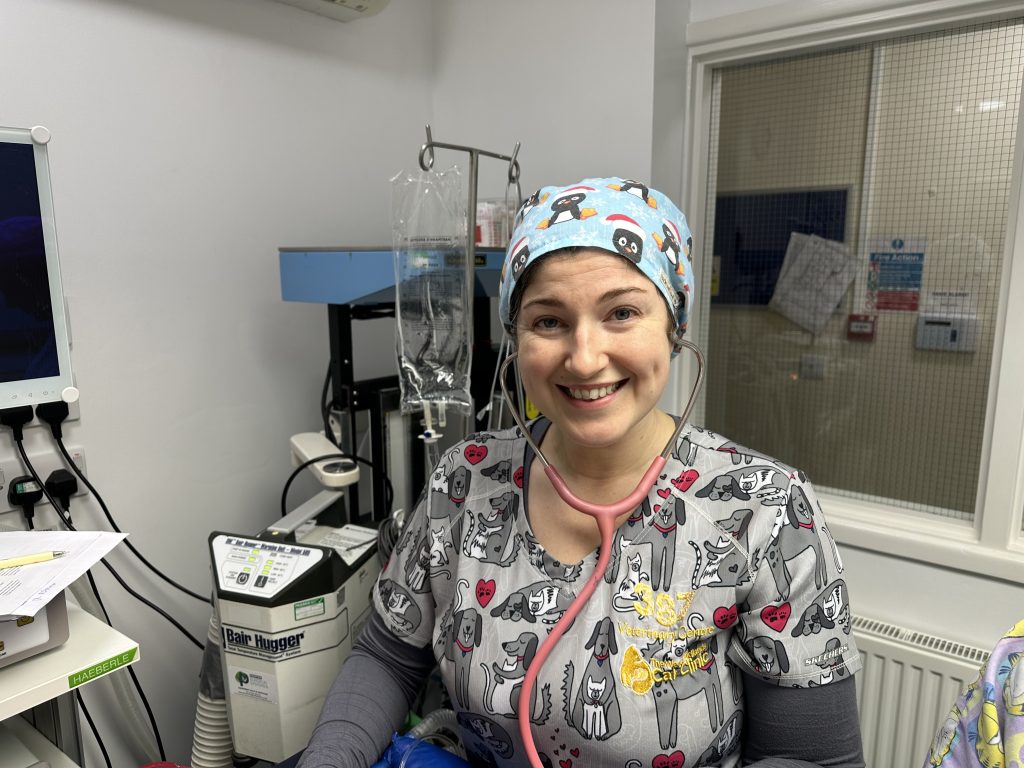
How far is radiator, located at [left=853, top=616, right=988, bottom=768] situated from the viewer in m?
1.47

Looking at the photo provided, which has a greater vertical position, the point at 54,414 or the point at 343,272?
the point at 343,272

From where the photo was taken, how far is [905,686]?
59.9 inches

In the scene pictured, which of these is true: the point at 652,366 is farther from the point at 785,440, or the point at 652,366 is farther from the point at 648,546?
the point at 785,440

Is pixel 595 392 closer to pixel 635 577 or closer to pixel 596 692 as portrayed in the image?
pixel 635 577

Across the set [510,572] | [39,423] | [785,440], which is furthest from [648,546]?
[39,423]

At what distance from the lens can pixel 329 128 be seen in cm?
192

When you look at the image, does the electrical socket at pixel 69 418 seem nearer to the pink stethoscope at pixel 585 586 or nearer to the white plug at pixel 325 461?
the white plug at pixel 325 461

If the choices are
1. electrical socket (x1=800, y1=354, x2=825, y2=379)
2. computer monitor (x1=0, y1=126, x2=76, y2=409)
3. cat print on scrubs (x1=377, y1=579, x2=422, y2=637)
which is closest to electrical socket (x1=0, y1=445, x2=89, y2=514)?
computer monitor (x1=0, y1=126, x2=76, y2=409)

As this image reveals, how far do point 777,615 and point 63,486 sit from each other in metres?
1.36

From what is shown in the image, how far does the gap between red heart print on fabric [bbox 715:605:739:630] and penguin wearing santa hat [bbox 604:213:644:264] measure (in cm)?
46

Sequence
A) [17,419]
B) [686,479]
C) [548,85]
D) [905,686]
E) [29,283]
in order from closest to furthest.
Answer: [686,479], [29,283], [17,419], [905,686], [548,85]

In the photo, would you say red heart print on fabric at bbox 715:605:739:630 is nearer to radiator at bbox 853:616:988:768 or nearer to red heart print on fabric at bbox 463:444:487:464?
red heart print on fabric at bbox 463:444:487:464

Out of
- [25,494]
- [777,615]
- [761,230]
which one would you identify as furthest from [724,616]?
[25,494]

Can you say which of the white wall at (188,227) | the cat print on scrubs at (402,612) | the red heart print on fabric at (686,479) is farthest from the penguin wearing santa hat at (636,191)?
the white wall at (188,227)
